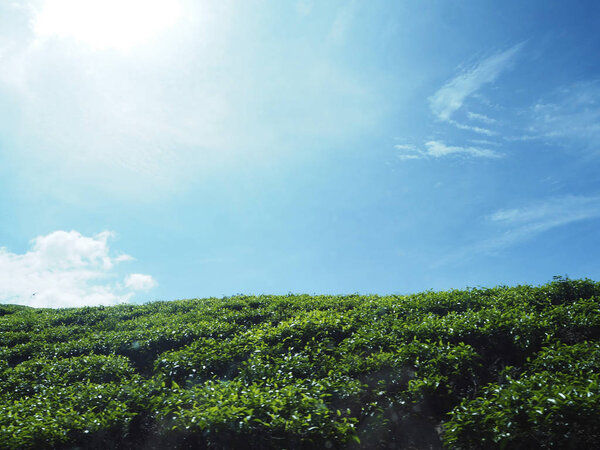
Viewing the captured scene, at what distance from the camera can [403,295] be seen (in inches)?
526

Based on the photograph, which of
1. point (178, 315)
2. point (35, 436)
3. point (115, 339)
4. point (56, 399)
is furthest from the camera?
point (178, 315)

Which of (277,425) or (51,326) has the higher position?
(51,326)

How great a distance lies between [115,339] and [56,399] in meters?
4.36

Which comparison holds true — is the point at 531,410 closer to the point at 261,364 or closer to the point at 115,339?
the point at 261,364

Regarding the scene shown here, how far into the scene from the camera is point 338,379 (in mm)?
7641

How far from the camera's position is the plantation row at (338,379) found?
18.6 feet

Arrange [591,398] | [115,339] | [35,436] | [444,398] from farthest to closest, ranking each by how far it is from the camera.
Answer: [115,339] → [444,398] → [35,436] → [591,398]

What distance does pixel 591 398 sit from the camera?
5141mm

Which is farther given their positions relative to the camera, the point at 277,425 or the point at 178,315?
the point at 178,315

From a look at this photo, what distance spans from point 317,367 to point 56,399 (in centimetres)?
647

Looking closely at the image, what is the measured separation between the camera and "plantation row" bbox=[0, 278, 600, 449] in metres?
5.66

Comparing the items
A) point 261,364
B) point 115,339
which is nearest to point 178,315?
point 115,339

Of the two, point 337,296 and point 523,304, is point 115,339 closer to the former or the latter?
point 337,296

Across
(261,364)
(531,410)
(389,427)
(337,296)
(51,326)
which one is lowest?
(389,427)
